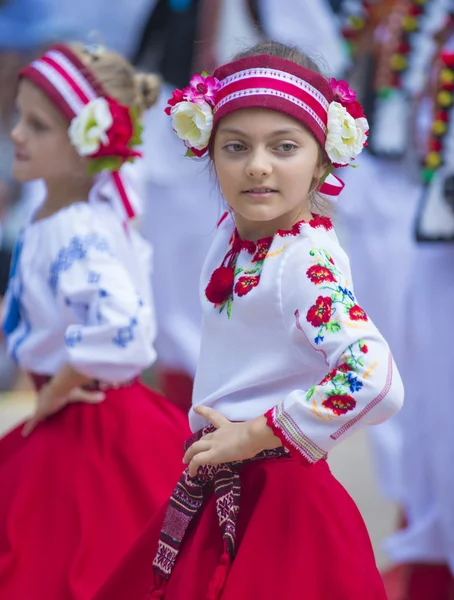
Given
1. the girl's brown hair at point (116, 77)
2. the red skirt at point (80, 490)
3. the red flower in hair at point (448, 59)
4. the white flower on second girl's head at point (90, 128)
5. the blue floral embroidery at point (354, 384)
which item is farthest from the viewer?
the red flower in hair at point (448, 59)

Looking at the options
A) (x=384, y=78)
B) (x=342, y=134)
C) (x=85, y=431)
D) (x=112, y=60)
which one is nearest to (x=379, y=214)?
(x=384, y=78)

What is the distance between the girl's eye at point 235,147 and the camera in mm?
1898

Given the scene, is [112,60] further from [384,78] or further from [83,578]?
[384,78]

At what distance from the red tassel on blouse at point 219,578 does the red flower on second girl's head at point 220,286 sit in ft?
1.41

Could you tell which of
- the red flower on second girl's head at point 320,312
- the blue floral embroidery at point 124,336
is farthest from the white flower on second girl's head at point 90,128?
the red flower on second girl's head at point 320,312

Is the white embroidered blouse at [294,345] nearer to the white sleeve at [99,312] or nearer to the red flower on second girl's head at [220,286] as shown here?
the red flower on second girl's head at [220,286]

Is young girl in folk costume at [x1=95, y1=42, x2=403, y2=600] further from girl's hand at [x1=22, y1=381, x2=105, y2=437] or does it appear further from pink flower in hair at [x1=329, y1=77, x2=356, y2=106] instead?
girl's hand at [x1=22, y1=381, x2=105, y2=437]

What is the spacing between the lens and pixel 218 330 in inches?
76.3

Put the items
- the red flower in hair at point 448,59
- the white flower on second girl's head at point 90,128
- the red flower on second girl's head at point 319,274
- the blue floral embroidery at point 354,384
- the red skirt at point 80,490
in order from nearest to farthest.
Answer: the blue floral embroidery at point 354,384 < the red flower on second girl's head at point 319,274 < the red skirt at point 80,490 < the white flower on second girl's head at point 90,128 < the red flower in hair at point 448,59

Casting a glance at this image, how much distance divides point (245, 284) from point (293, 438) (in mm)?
298

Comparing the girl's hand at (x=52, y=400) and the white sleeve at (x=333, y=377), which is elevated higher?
the white sleeve at (x=333, y=377)

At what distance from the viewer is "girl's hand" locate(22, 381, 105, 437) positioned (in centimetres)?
256

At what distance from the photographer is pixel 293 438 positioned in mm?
1716

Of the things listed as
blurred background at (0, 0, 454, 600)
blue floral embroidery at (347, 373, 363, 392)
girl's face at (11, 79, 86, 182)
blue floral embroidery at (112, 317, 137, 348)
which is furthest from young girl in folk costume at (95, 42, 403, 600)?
blurred background at (0, 0, 454, 600)
